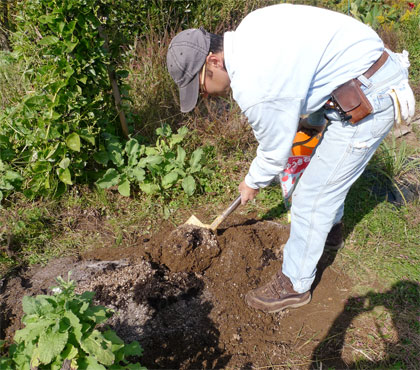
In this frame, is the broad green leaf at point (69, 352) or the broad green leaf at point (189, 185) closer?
the broad green leaf at point (69, 352)

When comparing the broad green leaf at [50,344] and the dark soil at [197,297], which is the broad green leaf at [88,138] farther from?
the broad green leaf at [50,344]

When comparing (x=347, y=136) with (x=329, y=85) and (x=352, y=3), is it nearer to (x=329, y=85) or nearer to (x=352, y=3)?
(x=329, y=85)

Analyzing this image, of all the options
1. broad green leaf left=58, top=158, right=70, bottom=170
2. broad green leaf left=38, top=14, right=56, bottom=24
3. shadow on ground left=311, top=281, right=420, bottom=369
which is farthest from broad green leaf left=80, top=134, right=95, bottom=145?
shadow on ground left=311, top=281, right=420, bottom=369

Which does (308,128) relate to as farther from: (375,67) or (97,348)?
(97,348)

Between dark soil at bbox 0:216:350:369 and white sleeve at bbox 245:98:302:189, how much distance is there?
1.12 meters

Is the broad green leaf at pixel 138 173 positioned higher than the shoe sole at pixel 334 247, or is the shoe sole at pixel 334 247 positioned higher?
the broad green leaf at pixel 138 173

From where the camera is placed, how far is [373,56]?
6.59 ft


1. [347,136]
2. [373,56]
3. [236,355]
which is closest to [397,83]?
[373,56]

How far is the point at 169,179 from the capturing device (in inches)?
137

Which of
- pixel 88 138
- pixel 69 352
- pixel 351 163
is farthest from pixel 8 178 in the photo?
pixel 351 163

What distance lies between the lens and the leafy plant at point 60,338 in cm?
140

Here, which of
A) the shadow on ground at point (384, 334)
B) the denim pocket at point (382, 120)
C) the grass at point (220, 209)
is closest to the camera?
the denim pocket at point (382, 120)

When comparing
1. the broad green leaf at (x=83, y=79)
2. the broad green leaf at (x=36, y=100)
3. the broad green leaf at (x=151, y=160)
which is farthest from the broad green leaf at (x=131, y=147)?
the broad green leaf at (x=36, y=100)

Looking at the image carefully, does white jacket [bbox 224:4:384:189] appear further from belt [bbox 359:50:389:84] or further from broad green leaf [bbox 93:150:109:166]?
broad green leaf [bbox 93:150:109:166]
